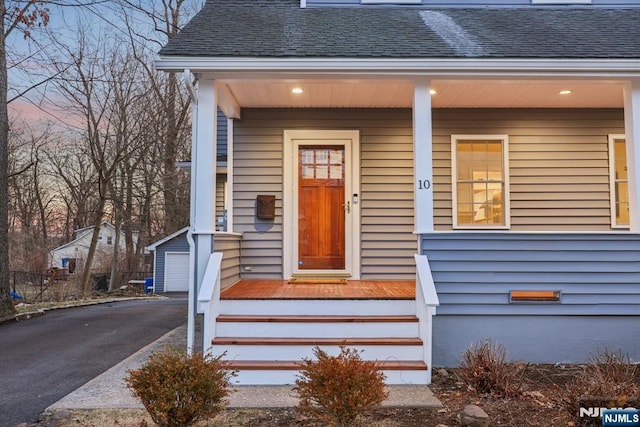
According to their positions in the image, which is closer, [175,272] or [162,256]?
[162,256]

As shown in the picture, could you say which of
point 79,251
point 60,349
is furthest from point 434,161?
point 79,251

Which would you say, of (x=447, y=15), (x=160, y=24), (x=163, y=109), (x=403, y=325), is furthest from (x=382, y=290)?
(x=160, y=24)

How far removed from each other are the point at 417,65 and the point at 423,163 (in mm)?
979

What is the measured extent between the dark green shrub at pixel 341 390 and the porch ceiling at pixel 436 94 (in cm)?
307

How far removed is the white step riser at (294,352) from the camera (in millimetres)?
4113

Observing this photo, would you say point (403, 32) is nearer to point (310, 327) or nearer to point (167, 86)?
point (310, 327)

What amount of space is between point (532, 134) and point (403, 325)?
3.50 metres

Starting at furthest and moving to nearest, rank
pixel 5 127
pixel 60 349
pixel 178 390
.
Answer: pixel 5 127 → pixel 60 349 → pixel 178 390

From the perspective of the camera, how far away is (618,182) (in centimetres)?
613

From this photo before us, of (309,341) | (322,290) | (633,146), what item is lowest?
(309,341)

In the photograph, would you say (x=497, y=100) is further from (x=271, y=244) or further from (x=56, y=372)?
(x=56, y=372)

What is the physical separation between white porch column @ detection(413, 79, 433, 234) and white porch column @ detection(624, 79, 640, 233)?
6.88 ft
